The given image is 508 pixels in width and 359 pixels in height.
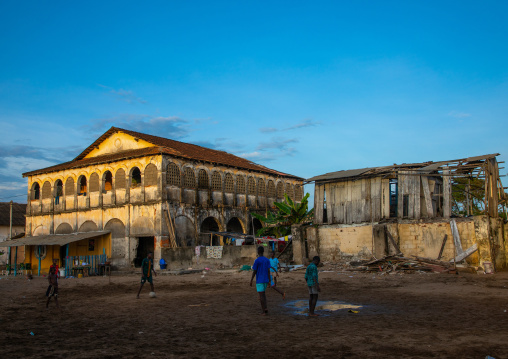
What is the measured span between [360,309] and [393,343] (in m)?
3.83

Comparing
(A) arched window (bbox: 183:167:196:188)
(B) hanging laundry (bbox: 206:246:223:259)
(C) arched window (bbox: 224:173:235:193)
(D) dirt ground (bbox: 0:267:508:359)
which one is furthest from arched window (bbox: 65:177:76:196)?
(D) dirt ground (bbox: 0:267:508:359)

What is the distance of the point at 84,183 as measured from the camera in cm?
3731

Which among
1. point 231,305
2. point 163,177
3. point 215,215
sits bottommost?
point 231,305

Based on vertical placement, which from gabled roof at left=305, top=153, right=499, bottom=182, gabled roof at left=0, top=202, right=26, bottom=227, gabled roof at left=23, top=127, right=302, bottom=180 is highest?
gabled roof at left=23, top=127, right=302, bottom=180

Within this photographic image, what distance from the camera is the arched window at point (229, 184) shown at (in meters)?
35.7

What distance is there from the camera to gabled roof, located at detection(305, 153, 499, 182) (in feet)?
70.5

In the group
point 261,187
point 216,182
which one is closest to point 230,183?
point 216,182

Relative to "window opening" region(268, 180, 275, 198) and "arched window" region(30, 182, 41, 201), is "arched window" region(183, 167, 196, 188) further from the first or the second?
"arched window" region(30, 182, 41, 201)

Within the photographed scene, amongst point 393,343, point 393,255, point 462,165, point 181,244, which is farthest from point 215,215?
point 393,343

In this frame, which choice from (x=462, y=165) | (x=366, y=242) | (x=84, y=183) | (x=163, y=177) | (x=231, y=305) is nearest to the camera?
(x=231, y=305)

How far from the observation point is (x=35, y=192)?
39781 mm

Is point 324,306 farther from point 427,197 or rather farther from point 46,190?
point 46,190

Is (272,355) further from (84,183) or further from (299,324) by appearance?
(84,183)

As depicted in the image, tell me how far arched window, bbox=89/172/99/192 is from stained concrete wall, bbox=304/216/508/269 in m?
16.3
